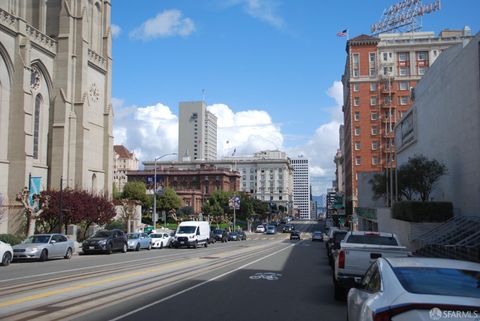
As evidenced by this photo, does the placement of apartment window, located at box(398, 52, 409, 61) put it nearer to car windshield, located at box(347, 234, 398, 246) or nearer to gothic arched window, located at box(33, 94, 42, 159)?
gothic arched window, located at box(33, 94, 42, 159)

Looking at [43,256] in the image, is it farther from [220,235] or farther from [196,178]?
[196,178]

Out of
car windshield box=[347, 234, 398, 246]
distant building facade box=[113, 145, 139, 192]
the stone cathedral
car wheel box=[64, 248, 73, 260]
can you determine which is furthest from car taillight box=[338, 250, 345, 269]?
distant building facade box=[113, 145, 139, 192]

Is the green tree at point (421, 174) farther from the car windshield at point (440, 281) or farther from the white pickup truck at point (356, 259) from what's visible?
the car windshield at point (440, 281)

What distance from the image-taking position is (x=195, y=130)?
186 meters

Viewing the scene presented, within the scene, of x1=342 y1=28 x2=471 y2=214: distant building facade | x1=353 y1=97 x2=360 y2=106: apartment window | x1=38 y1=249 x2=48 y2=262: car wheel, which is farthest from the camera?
x1=353 y1=97 x2=360 y2=106: apartment window

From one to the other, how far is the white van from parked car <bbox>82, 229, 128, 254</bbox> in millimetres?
6607

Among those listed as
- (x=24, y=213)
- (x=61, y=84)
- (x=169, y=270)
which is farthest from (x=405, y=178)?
(x=61, y=84)

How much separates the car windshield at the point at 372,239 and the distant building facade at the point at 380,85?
8106 centimetres

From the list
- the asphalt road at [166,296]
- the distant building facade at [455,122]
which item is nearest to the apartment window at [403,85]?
the distant building facade at [455,122]

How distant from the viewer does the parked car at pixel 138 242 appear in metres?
38.0

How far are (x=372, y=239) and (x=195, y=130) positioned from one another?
174 m

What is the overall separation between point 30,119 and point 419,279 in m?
45.7

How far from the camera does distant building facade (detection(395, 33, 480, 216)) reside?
101 ft

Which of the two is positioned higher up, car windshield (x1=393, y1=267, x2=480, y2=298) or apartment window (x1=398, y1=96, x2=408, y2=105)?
apartment window (x1=398, y1=96, x2=408, y2=105)
